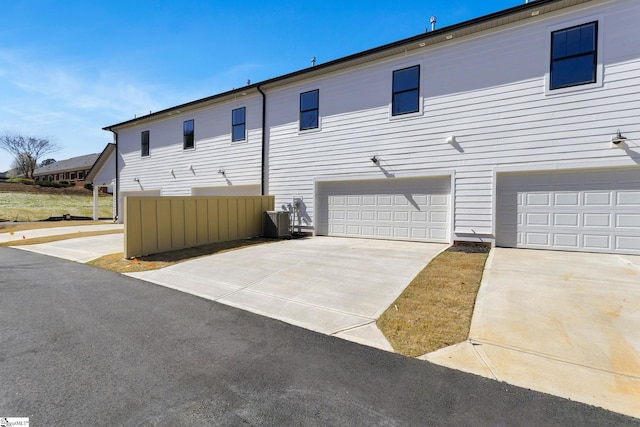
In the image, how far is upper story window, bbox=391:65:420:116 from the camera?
32.8 ft

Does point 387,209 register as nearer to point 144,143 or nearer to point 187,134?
point 187,134

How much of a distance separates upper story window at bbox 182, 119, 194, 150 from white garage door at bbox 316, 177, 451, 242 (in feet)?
26.7

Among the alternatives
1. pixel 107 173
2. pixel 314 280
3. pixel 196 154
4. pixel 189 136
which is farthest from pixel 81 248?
pixel 107 173

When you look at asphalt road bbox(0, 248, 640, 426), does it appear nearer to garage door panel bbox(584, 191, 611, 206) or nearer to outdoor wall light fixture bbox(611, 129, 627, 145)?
garage door panel bbox(584, 191, 611, 206)

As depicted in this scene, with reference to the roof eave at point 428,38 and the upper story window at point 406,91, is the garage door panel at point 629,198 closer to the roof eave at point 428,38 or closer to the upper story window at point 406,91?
the roof eave at point 428,38

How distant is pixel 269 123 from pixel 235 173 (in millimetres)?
2829

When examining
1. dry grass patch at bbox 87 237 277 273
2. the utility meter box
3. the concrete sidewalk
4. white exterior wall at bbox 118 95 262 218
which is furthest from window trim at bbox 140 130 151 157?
dry grass patch at bbox 87 237 277 273

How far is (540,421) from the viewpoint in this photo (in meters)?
2.26

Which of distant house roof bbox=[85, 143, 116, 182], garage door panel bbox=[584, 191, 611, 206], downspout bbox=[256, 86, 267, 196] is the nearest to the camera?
garage door panel bbox=[584, 191, 611, 206]

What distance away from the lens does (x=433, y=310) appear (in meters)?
4.36

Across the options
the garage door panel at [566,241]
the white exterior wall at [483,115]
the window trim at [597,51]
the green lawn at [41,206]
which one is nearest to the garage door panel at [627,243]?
the garage door panel at [566,241]

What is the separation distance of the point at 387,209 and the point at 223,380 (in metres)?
8.64

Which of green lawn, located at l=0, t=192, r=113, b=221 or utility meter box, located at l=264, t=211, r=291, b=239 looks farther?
green lawn, located at l=0, t=192, r=113, b=221

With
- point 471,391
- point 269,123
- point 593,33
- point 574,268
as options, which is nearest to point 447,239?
point 574,268
